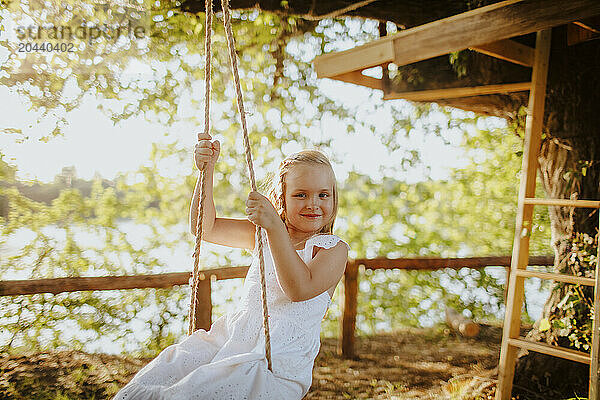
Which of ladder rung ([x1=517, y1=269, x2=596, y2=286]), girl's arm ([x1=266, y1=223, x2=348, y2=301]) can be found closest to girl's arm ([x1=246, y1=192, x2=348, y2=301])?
girl's arm ([x1=266, y1=223, x2=348, y2=301])

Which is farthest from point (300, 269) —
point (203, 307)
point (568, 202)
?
point (203, 307)

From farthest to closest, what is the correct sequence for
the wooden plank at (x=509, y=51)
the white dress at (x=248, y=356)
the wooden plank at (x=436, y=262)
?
the wooden plank at (x=436, y=262) → the wooden plank at (x=509, y=51) → the white dress at (x=248, y=356)

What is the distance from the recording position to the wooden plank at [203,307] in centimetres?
340

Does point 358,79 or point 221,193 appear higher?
point 358,79

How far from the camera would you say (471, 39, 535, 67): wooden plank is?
269cm

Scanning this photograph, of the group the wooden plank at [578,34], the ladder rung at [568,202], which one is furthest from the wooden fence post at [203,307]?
the wooden plank at [578,34]

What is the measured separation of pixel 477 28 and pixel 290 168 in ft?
4.22

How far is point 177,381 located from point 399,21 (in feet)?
9.44

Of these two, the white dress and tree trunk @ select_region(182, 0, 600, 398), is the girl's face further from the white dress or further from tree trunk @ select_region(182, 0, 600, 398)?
tree trunk @ select_region(182, 0, 600, 398)

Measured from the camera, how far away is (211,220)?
5.88 feet

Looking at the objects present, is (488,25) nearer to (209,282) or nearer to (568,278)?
(568,278)

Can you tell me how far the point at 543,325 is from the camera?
310 centimetres

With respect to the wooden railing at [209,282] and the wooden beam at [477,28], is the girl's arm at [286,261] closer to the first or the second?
the wooden beam at [477,28]

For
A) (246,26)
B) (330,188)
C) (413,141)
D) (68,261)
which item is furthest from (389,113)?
(330,188)
